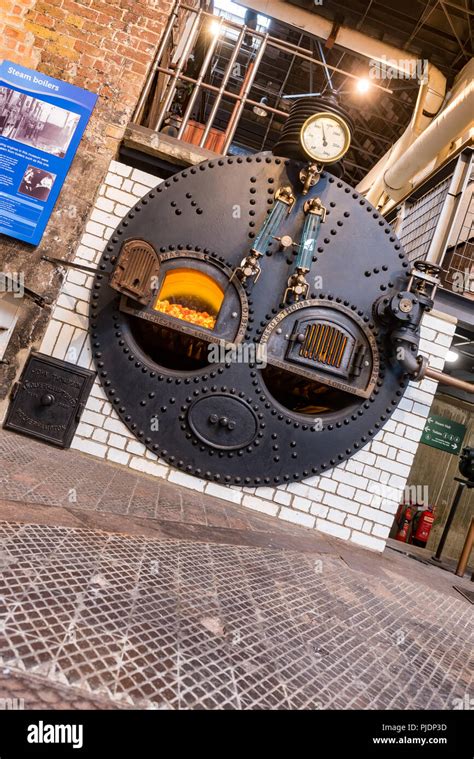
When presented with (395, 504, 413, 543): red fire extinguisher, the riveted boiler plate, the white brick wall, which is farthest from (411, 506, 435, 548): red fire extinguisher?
the riveted boiler plate

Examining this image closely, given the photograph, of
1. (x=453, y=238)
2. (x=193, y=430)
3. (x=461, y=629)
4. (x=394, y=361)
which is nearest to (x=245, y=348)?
(x=193, y=430)

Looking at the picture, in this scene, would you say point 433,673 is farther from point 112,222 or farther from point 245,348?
point 112,222

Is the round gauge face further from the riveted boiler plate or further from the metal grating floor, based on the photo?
the metal grating floor

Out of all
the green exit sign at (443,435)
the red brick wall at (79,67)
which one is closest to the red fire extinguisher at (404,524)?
the green exit sign at (443,435)


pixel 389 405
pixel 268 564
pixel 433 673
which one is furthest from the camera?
pixel 389 405

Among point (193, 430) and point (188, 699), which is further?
point (193, 430)

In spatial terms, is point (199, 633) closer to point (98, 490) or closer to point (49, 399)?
point (98, 490)

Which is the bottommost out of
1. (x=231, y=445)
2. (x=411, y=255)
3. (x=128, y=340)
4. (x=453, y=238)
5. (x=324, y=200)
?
(x=231, y=445)

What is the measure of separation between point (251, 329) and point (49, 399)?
6.14 ft

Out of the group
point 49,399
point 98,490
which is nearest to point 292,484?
point 98,490

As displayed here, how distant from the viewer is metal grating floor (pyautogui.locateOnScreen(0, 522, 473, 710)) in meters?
1.22

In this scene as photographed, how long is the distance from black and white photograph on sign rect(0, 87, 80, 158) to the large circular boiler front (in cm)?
93

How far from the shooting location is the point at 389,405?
4273mm

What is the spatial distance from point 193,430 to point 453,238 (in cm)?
552
